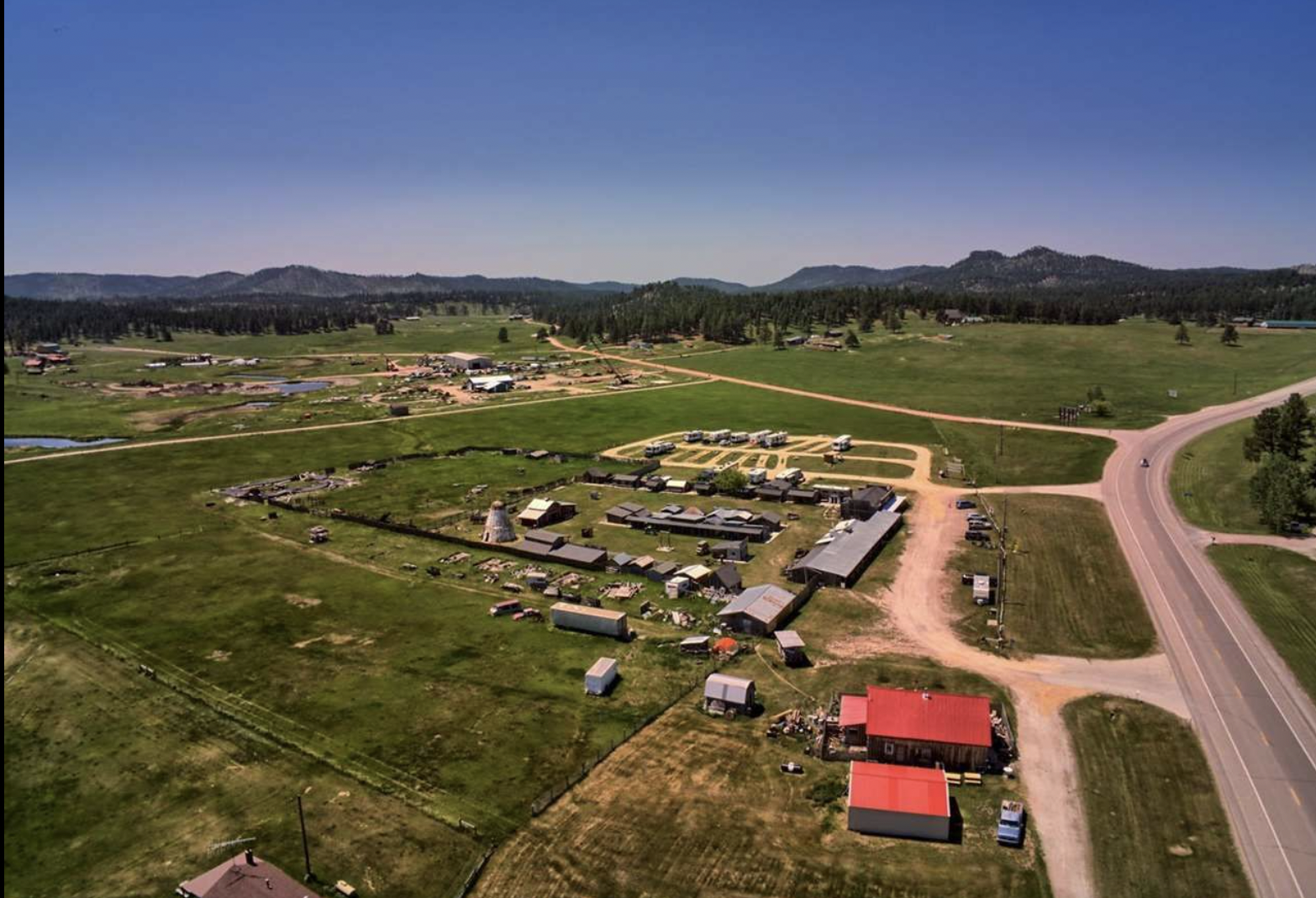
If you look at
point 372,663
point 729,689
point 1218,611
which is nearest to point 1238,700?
point 1218,611

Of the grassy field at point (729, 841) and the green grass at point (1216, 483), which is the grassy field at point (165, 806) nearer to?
the grassy field at point (729, 841)

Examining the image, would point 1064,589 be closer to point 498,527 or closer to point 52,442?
point 498,527

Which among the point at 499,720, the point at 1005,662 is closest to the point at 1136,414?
the point at 1005,662

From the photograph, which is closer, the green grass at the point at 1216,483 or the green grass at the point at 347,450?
the green grass at the point at 1216,483

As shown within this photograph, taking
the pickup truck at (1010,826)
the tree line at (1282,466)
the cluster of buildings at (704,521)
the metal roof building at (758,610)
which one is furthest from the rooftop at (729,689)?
the tree line at (1282,466)

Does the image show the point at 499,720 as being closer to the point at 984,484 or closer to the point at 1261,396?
the point at 984,484

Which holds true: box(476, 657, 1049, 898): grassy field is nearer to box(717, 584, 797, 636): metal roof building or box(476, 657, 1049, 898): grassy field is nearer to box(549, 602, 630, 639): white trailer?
box(549, 602, 630, 639): white trailer
